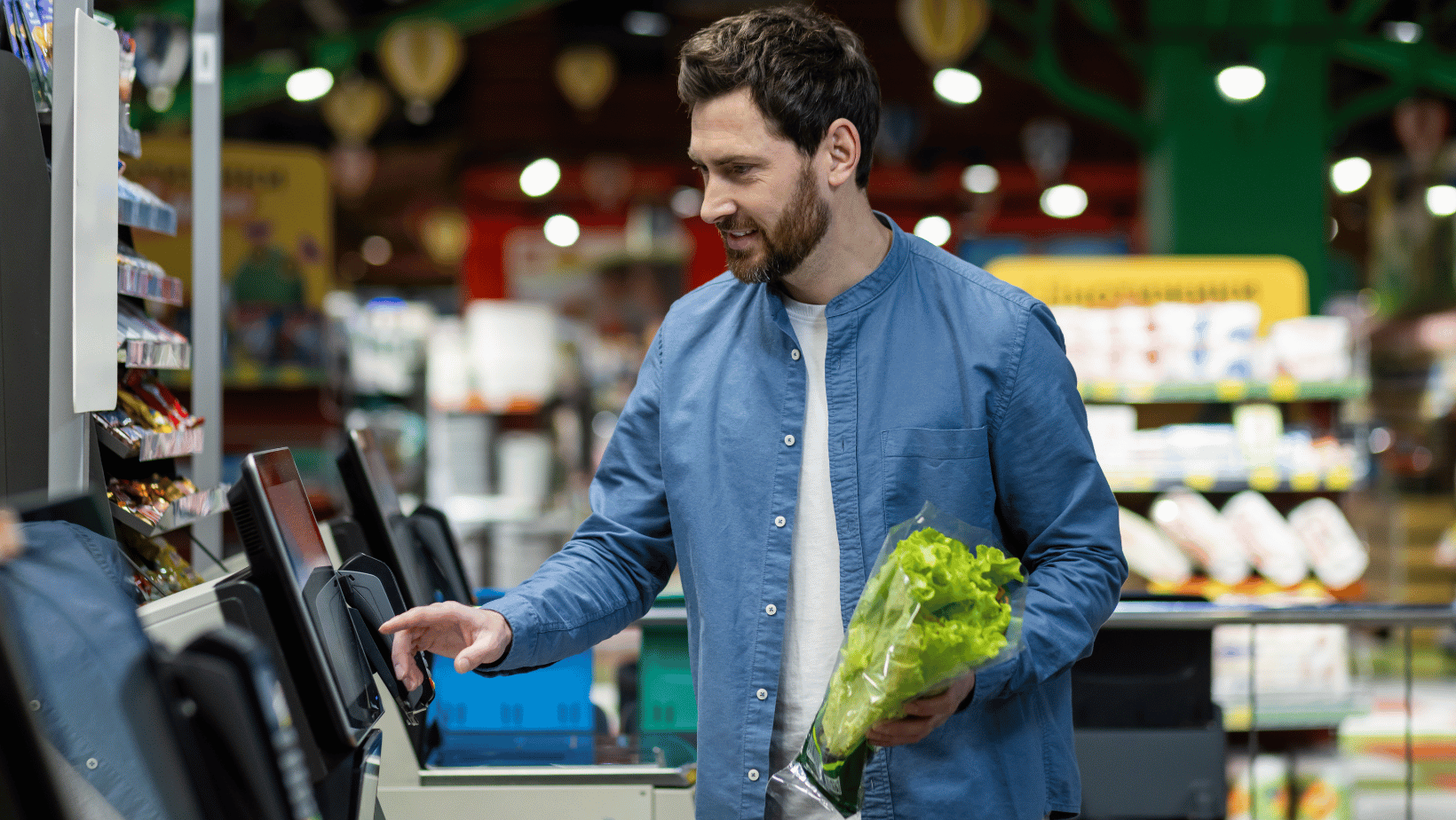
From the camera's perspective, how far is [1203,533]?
17.4 feet

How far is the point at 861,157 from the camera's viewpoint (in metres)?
1.71

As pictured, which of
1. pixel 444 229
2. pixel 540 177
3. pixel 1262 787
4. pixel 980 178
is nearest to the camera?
pixel 1262 787

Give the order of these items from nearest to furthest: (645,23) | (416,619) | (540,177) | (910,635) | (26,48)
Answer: (910,635) < (416,619) < (26,48) < (645,23) < (540,177)

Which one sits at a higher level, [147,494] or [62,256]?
[62,256]

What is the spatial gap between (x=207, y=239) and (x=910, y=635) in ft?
6.71

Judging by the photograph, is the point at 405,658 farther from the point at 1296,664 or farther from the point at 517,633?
the point at 1296,664

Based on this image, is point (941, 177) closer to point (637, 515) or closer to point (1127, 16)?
point (1127, 16)

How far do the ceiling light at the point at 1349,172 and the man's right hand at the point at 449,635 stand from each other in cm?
1250

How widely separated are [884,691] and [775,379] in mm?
508

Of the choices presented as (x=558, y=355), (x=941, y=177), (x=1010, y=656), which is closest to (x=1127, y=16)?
(x=941, y=177)

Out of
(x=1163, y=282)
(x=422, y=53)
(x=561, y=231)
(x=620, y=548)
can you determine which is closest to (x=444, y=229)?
(x=561, y=231)

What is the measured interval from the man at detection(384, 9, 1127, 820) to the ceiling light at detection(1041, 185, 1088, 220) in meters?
10.4

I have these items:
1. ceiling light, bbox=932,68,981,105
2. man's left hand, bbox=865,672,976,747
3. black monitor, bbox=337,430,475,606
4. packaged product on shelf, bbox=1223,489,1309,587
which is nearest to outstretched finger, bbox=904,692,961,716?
man's left hand, bbox=865,672,976,747

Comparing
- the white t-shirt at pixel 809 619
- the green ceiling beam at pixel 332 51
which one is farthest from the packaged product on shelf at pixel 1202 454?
the green ceiling beam at pixel 332 51
